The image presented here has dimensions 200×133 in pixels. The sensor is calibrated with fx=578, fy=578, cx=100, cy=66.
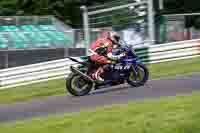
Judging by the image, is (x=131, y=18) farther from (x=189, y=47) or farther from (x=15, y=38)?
(x=15, y=38)

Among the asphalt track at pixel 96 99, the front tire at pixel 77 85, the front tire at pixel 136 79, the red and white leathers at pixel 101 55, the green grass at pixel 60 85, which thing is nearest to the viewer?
the asphalt track at pixel 96 99

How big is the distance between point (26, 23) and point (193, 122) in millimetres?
24641

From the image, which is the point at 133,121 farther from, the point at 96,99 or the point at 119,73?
the point at 119,73

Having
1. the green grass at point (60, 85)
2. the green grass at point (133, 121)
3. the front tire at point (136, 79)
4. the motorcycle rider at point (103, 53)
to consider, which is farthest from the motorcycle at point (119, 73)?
the green grass at point (133, 121)

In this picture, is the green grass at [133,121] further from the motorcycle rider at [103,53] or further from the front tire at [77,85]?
the motorcycle rider at [103,53]

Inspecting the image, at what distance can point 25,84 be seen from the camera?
19328mm

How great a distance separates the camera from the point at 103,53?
13.9 metres

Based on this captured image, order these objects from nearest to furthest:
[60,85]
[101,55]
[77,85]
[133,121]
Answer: [133,121] < [77,85] < [101,55] < [60,85]

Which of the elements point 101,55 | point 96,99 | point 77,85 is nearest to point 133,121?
point 96,99

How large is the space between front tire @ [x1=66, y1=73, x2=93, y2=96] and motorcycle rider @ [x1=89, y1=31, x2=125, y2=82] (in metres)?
0.28

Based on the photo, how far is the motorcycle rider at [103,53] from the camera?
13758 mm

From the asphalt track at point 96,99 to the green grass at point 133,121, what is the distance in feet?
6.52

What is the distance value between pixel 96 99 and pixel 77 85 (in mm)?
1192

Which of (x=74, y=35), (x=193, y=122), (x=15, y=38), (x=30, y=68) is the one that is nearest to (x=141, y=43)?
(x=30, y=68)
